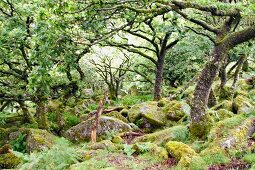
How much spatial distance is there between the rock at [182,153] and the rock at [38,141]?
5.78 meters

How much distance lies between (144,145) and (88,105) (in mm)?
13934

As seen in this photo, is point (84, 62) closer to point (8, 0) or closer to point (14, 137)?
point (14, 137)

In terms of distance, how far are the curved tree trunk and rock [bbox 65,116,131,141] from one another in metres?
5.53

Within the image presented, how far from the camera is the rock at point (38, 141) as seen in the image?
1391cm

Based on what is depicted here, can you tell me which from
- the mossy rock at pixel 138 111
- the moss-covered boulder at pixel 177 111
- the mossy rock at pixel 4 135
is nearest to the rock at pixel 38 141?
the mossy rock at pixel 4 135

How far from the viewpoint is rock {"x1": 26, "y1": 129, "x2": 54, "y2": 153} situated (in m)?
13.9

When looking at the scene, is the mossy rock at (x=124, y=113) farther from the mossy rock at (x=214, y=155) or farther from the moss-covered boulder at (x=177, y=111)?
the mossy rock at (x=214, y=155)

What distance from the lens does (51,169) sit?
10125 mm

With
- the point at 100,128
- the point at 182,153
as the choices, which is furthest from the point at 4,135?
the point at 182,153

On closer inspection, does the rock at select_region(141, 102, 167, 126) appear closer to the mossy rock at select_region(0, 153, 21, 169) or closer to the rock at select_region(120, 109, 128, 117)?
the rock at select_region(120, 109, 128, 117)

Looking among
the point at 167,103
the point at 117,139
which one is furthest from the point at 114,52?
the point at 117,139

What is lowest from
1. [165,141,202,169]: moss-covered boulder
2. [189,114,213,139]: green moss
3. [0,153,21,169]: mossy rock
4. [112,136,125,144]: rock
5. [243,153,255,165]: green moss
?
[0,153,21,169]: mossy rock

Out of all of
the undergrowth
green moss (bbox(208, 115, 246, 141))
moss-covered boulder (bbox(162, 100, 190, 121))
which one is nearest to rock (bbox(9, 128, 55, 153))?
the undergrowth

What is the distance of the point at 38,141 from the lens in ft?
46.1
